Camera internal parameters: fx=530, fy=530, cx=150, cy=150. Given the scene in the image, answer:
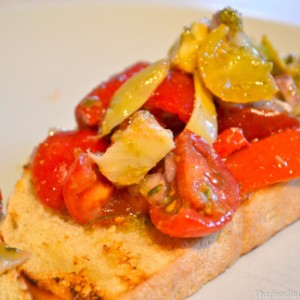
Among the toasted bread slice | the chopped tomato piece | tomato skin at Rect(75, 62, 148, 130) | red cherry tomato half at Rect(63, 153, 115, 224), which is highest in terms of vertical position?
tomato skin at Rect(75, 62, 148, 130)

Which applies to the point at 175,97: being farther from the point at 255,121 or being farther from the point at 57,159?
the point at 57,159

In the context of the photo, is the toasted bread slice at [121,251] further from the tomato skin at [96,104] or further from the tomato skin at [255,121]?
the tomato skin at [96,104]

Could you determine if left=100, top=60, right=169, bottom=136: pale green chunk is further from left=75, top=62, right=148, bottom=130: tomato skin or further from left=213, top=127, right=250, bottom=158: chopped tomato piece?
left=213, top=127, right=250, bottom=158: chopped tomato piece

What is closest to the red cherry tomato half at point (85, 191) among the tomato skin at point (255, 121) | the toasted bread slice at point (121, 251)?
the toasted bread slice at point (121, 251)

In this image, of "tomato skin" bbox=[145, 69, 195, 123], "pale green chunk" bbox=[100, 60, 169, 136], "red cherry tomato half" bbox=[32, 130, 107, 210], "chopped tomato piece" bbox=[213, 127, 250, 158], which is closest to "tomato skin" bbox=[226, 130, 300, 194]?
"chopped tomato piece" bbox=[213, 127, 250, 158]

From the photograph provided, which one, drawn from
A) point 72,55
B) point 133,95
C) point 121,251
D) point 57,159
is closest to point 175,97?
point 133,95

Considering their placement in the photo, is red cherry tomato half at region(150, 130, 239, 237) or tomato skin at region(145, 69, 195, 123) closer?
red cherry tomato half at region(150, 130, 239, 237)
